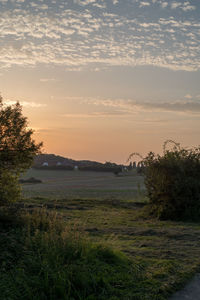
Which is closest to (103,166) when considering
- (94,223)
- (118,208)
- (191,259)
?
(118,208)

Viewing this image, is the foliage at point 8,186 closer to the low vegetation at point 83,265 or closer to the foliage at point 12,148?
the foliage at point 12,148

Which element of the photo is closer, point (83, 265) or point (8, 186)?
point (83, 265)

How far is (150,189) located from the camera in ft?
60.7

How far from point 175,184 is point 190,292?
10389 millimetres

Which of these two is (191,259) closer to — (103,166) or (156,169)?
(156,169)

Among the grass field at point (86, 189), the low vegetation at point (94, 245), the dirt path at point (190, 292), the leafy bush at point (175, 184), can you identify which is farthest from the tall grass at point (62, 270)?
the grass field at point (86, 189)

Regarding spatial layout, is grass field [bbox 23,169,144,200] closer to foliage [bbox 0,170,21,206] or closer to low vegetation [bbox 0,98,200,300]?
low vegetation [bbox 0,98,200,300]

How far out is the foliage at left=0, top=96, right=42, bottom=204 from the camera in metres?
12.9

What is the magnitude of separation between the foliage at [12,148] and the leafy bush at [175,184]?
265 inches

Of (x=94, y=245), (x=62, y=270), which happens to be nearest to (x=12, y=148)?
(x=94, y=245)

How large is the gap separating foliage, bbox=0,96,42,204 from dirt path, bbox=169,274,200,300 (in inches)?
282

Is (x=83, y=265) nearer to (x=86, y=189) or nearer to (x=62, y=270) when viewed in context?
(x=62, y=270)

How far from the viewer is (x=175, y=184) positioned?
1720 centimetres

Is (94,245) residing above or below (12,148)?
below
